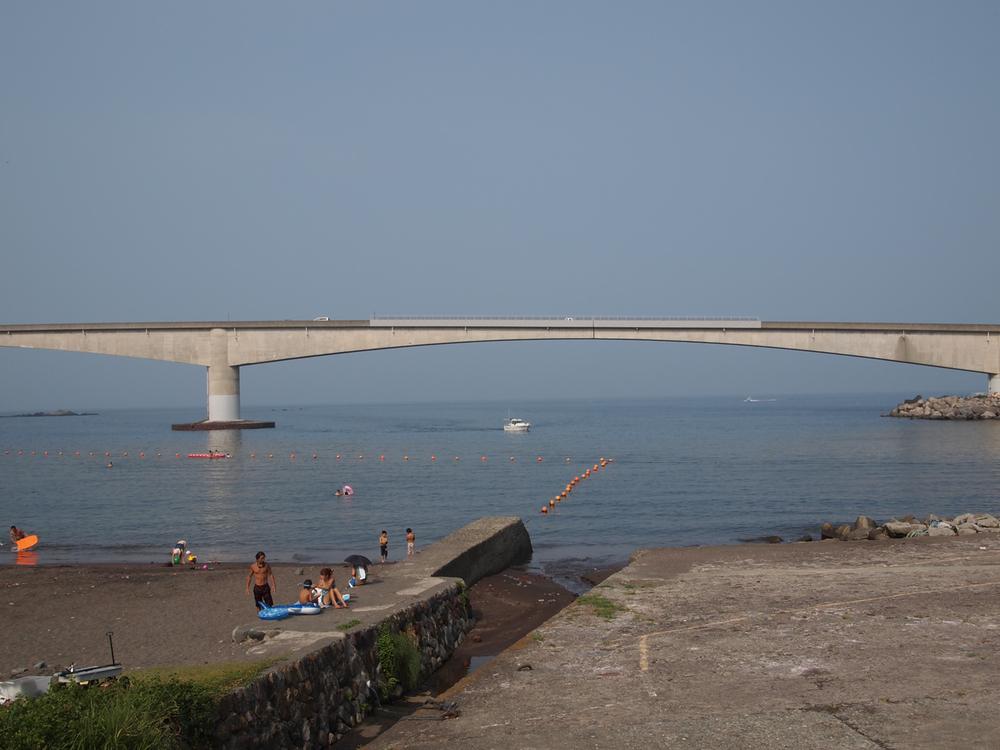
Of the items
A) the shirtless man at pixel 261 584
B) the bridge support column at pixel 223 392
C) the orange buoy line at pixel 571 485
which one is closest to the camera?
the shirtless man at pixel 261 584

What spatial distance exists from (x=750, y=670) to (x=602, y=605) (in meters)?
4.09

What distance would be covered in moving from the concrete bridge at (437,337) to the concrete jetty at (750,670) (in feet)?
224

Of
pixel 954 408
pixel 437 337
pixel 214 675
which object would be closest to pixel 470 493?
pixel 214 675

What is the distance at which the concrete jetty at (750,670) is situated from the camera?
9633 mm

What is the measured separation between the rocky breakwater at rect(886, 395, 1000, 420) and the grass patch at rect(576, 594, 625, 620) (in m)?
91.1

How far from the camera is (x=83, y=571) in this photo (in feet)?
78.3

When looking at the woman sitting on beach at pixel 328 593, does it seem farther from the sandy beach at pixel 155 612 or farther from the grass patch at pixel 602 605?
the grass patch at pixel 602 605

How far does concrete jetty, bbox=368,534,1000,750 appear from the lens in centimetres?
963

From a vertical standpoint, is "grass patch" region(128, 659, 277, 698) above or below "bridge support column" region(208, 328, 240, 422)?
below

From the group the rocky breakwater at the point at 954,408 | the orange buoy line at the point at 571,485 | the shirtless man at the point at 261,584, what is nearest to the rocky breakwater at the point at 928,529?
the orange buoy line at the point at 571,485

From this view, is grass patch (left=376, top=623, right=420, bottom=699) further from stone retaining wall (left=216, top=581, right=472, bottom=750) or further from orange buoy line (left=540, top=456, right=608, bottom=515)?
orange buoy line (left=540, top=456, right=608, bottom=515)

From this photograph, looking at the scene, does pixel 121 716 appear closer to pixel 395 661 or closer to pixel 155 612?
pixel 395 661

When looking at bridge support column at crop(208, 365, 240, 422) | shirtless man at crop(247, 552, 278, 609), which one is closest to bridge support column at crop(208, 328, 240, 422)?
bridge support column at crop(208, 365, 240, 422)

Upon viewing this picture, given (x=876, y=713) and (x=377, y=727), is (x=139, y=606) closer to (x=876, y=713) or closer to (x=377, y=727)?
(x=377, y=727)
